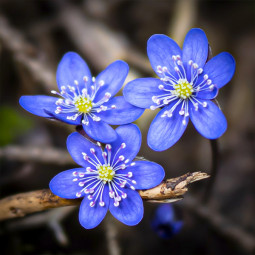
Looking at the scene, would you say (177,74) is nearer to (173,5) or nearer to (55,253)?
(55,253)

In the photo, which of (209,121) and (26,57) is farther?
(26,57)

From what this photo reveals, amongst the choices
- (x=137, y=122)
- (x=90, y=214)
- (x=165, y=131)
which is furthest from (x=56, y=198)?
(x=137, y=122)

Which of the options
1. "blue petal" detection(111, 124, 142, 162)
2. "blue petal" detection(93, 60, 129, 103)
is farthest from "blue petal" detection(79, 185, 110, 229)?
"blue petal" detection(93, 60, 129, 103)

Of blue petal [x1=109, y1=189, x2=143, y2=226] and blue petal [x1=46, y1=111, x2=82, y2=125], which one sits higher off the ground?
blue petal [x1=46, y1=111, x2=82, y2=125]

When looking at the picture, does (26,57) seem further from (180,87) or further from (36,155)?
(180,87)

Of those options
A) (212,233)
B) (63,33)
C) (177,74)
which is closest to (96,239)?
(212,233)

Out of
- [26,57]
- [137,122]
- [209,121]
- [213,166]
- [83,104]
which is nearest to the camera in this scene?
[209,121]

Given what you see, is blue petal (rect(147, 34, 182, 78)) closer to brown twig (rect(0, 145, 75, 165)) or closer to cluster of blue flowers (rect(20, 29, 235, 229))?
cluster of blue flowers (rect(20, 29, 235, 229))
